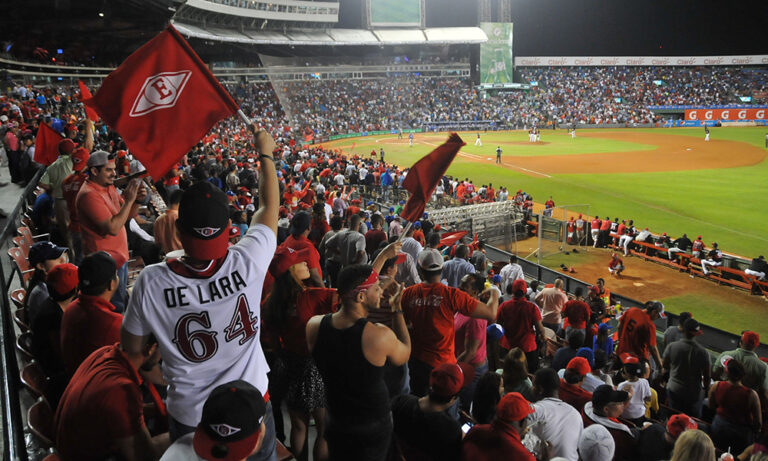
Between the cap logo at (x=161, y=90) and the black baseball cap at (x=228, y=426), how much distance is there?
2459mm

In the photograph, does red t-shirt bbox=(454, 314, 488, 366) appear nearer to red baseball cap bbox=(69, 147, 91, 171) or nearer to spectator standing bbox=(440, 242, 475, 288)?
spectator standing bbox=(440, 242, 475, 288)

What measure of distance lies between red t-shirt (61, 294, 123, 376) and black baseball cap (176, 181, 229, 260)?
1155 millimetres

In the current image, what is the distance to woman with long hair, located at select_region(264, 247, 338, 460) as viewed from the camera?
413 centimetres

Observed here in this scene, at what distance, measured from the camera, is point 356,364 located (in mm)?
3070

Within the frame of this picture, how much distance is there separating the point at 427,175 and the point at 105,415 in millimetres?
3697

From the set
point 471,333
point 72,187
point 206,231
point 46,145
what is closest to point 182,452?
point 206,231

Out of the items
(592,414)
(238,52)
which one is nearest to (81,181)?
(592,414)

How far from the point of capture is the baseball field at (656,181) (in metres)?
16.4

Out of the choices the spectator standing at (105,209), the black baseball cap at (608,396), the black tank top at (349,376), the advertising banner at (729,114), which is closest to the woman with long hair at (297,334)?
the black tank top at (349,376)

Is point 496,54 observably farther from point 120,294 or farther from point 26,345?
point 26,345

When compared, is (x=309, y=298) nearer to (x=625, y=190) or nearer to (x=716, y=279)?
(x=716, y=279)

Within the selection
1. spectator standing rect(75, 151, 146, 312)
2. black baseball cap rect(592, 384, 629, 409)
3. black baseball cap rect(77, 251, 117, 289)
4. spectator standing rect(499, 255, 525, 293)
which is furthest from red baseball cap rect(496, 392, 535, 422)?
spectator standing rect(499, 255, 525, 293)

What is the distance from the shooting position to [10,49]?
30.3 meters

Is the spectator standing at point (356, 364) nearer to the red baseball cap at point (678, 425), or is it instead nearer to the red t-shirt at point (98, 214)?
the red t-shirt at point (98, 214)
